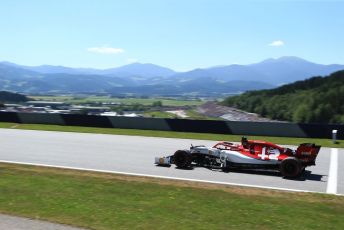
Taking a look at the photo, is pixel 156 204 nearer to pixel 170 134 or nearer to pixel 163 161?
pixel 163 161

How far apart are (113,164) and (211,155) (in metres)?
3.66

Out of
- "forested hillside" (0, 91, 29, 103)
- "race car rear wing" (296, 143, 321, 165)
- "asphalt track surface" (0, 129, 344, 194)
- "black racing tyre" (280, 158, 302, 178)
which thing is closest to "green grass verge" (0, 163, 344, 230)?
"asphalt track surface" (0, 129, 344, 194)

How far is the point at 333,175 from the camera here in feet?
49.3

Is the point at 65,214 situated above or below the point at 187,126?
below

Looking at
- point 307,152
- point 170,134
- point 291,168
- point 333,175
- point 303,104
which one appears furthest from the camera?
point 303,104

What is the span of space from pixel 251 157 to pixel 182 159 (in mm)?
2468

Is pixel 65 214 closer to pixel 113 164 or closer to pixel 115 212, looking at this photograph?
pixel 115 212

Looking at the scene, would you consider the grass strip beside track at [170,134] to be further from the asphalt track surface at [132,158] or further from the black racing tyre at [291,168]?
the black racing tyre at [291,168]

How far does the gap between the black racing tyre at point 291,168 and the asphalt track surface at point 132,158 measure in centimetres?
28

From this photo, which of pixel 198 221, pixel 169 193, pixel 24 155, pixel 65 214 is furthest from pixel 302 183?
pixel 24 155

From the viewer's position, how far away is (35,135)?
1009 inches

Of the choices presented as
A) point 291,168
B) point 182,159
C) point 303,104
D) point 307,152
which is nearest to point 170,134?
point 182,159

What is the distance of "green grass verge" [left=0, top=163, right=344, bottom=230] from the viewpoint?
902 centimetres

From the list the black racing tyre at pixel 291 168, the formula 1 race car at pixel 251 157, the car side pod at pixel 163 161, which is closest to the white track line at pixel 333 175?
the formula 1 race car at pixel 251 157
